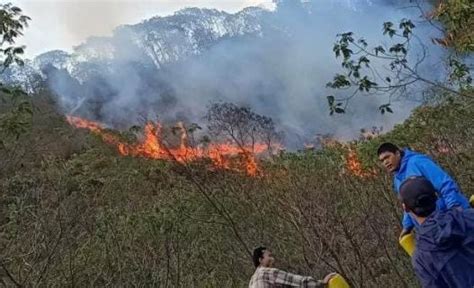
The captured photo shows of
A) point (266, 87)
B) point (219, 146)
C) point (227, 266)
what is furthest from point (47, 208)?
point (266, 87)

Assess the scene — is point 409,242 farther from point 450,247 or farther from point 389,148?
point 389,148

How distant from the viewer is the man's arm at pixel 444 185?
11.1 feet

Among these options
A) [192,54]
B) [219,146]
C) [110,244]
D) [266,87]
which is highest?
[192,54]

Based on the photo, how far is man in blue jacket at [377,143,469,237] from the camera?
340 cm

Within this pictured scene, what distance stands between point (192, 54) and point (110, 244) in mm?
76555

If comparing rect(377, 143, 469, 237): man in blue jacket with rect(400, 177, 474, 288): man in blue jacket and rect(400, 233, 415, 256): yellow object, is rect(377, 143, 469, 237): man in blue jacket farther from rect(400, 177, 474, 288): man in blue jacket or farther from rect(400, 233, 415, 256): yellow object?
rect(400, 177, 474, 288): man in blue jacket

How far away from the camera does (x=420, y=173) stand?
3.68 metres

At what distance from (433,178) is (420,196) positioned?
112 cm

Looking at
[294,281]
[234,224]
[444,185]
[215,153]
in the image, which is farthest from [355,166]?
[444,185]

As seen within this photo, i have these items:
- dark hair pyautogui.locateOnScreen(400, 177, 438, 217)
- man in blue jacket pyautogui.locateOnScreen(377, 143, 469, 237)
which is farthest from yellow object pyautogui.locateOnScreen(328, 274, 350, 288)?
dark hair pyautogui.locateOnScreen(400, 177, 438, 217)

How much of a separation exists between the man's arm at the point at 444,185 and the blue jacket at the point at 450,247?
2.71ft

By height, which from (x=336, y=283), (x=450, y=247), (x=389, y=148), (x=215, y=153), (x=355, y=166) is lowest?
(x=450, y=247)

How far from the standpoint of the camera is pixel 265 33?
90.1 metres

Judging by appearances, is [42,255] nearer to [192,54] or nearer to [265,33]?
[192,54]
